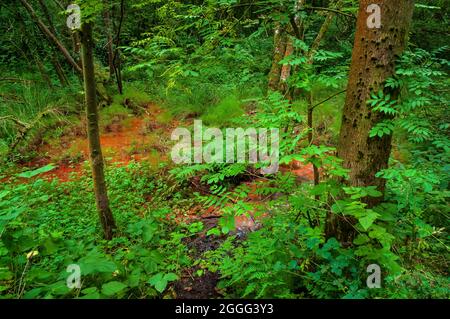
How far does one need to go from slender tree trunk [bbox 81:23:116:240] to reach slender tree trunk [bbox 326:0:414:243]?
272 centimetres

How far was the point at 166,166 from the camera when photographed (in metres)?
6.02

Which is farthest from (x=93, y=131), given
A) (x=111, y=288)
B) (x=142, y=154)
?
(x=142, y=154)

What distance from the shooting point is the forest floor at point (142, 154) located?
4152mm

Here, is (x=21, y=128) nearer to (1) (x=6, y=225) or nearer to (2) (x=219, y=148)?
(1) (x=6, y=225)

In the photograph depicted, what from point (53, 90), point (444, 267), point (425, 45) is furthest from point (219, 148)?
point (425, 45)

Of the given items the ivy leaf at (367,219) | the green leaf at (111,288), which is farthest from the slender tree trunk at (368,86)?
the green leaf at (111,288)

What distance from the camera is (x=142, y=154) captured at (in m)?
6.77

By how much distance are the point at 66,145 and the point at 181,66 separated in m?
5.50

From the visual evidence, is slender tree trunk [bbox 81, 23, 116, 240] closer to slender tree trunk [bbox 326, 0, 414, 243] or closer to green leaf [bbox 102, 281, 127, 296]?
green leaf [bbox 102, 281, 127, 296]

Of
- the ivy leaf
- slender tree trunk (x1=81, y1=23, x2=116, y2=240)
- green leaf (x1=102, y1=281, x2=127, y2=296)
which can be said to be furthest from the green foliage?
the ivy leaf

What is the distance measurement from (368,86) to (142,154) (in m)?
5.18

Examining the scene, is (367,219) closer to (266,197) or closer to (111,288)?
(111,288)

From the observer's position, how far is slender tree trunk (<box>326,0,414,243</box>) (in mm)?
2404

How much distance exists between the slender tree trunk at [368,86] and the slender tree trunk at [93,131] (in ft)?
8.91
